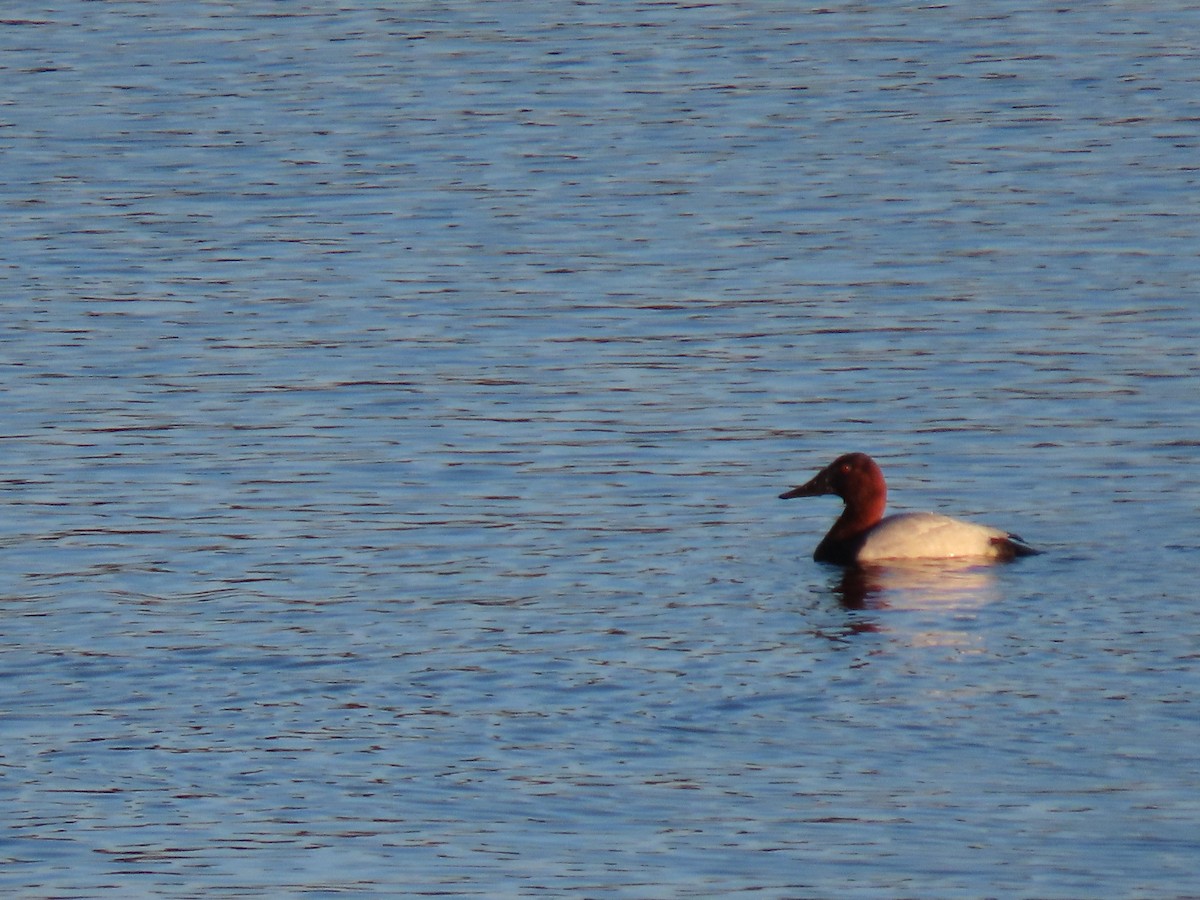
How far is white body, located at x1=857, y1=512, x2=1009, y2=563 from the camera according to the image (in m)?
14.2

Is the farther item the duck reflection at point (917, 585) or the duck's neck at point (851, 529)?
the duck's neck at point (851, 529)

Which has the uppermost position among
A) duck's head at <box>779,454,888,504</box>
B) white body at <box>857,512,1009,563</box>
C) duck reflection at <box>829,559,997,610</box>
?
duck's head at <box>779,454,888,504</box>

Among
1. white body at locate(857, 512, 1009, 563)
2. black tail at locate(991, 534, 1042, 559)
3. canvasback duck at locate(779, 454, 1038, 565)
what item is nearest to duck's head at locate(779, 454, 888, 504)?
canvasback duck at locate(779, 454, 1038, 565)

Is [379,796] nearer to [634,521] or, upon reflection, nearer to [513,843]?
[513,843]

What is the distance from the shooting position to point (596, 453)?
53.7ft

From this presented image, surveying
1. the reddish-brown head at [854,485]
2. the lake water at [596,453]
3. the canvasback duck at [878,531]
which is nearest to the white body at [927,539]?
the canvasback duck at [878,531]

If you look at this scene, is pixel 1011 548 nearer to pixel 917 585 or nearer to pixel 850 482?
pixel 917 585

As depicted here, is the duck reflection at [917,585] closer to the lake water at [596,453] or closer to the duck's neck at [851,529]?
the lake water at [596,453]

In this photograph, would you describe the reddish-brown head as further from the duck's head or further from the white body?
the white body

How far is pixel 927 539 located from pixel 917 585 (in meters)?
0.30

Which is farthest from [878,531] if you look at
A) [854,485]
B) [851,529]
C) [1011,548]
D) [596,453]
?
[596,453]

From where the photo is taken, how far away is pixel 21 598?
13.6 meters

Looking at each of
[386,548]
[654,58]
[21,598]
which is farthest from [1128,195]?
[21,598]

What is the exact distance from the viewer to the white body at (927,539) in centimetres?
1416
